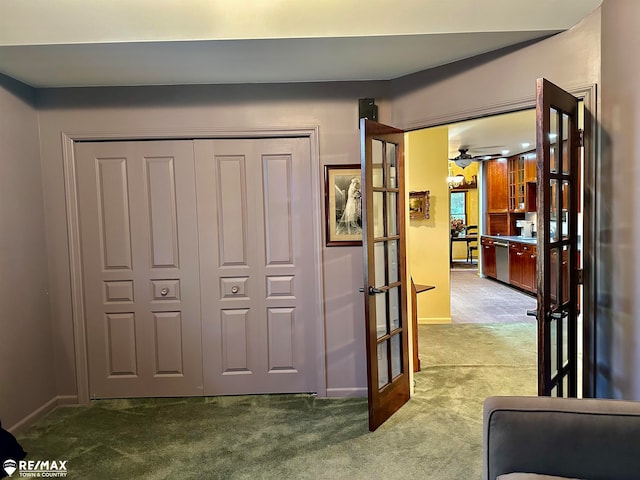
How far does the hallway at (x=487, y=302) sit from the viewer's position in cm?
541

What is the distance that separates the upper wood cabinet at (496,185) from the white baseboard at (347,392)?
646cm

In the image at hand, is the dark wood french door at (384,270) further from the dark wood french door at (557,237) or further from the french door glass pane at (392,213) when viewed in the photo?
the dark wood french door at (557,237)

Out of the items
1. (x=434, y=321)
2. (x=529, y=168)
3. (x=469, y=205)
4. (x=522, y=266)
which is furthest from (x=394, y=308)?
(x=469, y=205)

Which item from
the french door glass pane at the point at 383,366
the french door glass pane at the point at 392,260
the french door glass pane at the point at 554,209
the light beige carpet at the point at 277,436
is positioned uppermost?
the french door glass pane at the point at 554,209

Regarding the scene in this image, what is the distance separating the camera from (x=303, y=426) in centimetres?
273

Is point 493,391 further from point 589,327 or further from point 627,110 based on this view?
point 627,110

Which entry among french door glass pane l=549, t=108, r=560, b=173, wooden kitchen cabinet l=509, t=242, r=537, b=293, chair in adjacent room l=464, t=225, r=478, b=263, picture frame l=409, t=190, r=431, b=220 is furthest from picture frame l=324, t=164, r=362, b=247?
chair in adjacent room l=464, t=225, r=478, b=263

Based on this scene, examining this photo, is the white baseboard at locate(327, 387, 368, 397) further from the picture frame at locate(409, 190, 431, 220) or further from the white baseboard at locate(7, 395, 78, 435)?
the picture frame at locate(409, 190, 431, 220)

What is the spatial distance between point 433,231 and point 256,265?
2895 millimetres

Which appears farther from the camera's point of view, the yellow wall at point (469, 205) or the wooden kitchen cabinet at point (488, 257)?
the yellow wall at point (469, 205)

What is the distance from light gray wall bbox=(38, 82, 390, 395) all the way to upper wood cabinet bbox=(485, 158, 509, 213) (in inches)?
245

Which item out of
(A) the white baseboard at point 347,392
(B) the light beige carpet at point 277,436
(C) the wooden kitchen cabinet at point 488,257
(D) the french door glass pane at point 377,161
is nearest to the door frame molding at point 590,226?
(B) the light beige carpet at point 277,436

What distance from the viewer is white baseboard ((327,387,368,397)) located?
3.16 metres

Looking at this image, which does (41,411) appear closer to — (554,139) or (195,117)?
(195,117)
